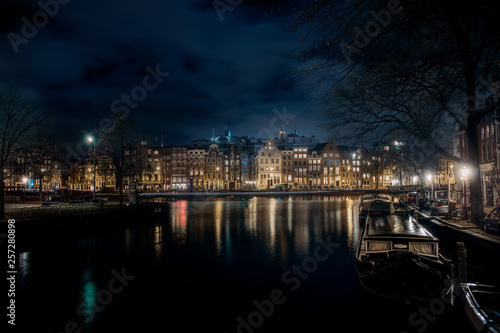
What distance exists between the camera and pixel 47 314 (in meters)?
13.2

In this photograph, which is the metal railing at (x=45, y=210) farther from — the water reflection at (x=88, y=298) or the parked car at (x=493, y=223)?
the parked car at (x=493, y=223)

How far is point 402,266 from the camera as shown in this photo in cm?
1216

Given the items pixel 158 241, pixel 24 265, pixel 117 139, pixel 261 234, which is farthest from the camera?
pixel 117 139

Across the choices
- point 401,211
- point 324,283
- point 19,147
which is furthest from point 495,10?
point 19,147

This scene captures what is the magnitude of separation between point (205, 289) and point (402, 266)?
8963mm

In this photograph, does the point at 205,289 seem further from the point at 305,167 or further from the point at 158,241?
the point at 305,167

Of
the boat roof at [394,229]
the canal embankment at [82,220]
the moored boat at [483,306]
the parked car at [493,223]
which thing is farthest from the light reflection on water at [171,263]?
the parked car at [493,223]

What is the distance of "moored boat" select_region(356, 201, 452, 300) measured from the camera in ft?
39.5

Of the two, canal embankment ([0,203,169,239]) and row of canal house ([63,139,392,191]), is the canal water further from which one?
row of canal house ([63,139,392,191])

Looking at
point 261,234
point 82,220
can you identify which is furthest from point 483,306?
point 82,220

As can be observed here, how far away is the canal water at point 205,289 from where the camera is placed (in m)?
12.2

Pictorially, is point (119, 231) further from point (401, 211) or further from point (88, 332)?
point (401, 211)

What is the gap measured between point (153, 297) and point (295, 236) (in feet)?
56.9

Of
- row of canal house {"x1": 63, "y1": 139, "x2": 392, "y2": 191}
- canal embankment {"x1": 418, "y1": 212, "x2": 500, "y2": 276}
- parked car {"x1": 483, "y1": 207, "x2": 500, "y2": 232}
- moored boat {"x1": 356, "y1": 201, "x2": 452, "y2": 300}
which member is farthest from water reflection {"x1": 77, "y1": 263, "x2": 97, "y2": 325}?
row of canal house {"x1": 63, "y1": 139, "x2": 392, "y2": 191}
